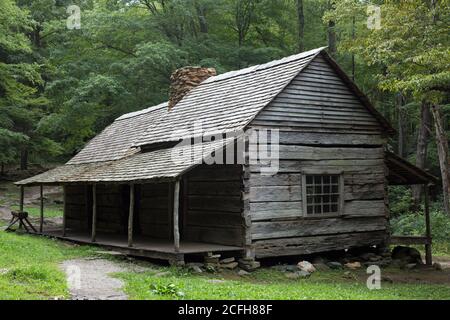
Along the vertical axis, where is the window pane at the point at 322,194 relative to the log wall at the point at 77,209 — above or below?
above

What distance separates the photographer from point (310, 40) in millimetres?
32375

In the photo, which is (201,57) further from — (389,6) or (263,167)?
(263,167)

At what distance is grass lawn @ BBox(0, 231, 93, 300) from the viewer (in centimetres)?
876

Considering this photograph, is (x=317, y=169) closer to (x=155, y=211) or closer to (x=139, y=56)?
(x=155, y=211)

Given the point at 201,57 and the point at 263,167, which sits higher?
the point at 201,57

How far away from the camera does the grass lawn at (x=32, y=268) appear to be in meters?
8.76

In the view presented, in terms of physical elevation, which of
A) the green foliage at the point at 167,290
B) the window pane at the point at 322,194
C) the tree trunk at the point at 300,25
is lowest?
the green foliage at the point at 167,290

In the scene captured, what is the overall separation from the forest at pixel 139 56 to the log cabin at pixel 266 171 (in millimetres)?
6536

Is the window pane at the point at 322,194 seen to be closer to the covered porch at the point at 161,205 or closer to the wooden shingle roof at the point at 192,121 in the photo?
the covered porch at the point at 161,205

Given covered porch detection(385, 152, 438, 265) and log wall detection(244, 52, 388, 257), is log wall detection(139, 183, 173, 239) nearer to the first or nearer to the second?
log wall detection(244, 52, 388, 257)

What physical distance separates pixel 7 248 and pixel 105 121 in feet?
57.6

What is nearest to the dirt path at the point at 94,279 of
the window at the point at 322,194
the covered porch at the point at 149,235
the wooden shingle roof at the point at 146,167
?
the covered porch at the point at 149,235

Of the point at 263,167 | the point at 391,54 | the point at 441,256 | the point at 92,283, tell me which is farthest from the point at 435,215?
the point at 92,283

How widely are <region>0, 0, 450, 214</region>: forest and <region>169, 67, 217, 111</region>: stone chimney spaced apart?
5810mm
